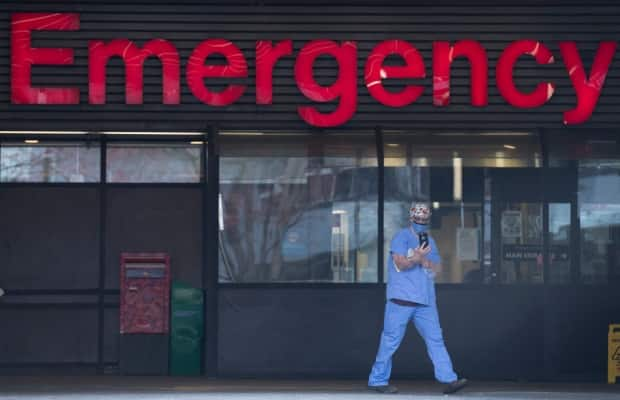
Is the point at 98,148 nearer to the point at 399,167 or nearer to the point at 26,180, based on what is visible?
the point at 26,180

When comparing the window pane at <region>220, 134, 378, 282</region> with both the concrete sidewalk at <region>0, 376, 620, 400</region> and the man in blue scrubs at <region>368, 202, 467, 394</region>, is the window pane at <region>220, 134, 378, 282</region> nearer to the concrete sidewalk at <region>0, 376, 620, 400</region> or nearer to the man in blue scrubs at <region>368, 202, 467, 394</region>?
the concrete sidewalk at <region>0, 376, 620, 400</region>

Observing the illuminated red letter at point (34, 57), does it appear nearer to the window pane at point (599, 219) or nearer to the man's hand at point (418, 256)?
the man's hand at point (418, 256)

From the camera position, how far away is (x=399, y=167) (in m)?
16.2

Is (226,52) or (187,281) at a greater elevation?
(226,52)

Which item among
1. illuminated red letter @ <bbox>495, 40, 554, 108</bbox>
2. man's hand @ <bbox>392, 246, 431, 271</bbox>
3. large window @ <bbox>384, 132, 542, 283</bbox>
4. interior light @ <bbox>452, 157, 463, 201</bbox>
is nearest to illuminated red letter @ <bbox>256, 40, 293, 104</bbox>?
large window @ <bbox>384, 132, 542, 283</bbox>

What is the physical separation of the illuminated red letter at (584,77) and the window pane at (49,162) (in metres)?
5.52

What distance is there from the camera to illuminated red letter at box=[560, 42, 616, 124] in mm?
16047

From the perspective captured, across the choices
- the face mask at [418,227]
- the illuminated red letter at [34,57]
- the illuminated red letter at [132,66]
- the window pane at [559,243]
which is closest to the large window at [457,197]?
the window pane at [559,243]

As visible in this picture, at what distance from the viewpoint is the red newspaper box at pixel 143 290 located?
53.5ft

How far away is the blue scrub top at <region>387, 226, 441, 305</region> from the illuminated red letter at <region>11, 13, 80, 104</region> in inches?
167

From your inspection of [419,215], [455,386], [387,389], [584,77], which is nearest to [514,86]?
[584,77]

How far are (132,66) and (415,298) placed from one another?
4.34 metres

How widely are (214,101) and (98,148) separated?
5.22ft

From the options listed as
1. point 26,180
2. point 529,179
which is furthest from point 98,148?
point 529,179
